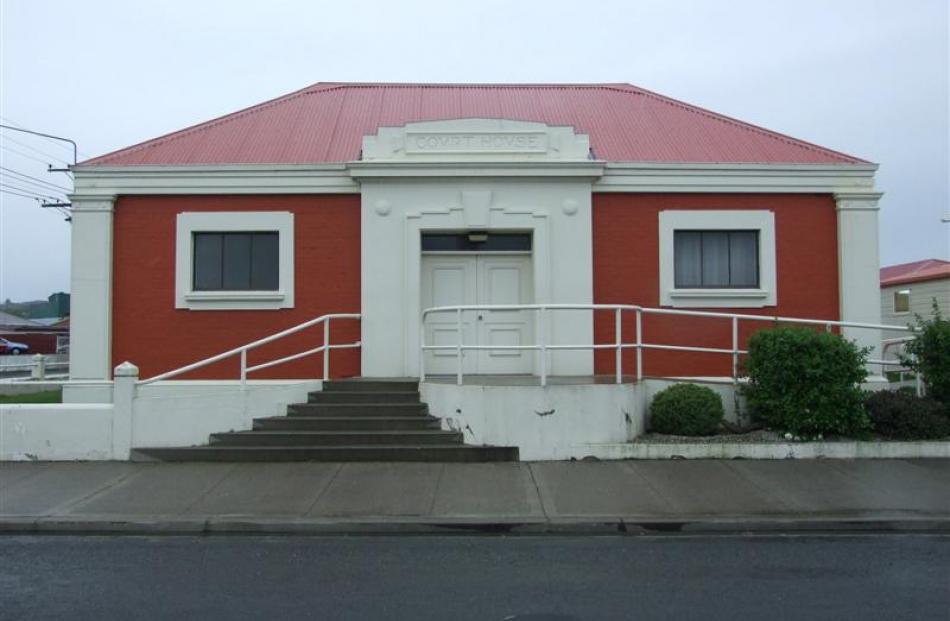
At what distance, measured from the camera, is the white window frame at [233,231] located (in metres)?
13.0

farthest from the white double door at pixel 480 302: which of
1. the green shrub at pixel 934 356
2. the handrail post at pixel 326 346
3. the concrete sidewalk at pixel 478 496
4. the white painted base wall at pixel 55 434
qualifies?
the green shrub at pixel 934 356

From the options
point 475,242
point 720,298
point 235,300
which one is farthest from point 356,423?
point 720,298

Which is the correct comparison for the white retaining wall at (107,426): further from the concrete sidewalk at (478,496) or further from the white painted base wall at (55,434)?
the concrete sidewalk at (478,496)

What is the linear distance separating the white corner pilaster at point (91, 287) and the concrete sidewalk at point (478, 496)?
3.03 m

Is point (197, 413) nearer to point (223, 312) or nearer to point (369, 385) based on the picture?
point (369, 385)

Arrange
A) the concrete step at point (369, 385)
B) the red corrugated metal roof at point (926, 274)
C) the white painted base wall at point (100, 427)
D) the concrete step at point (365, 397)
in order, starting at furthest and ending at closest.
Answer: the red corrugated metal roof at point (926, 274)
the concrete step at point (369, 385)
the concrete step at point (365, 397)
the white painted base wall at point (100, 427)

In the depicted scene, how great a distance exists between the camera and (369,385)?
11430 mm

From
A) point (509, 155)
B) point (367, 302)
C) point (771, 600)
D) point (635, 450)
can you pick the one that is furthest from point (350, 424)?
point (771, 600)

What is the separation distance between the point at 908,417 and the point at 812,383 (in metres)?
1.35

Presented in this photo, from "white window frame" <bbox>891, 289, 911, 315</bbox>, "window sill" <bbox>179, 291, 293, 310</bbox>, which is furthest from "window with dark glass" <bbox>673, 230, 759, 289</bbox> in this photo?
"white window frame" <bbox>891, 289, 911, 315</bbox>

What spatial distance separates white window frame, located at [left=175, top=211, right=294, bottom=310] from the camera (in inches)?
511

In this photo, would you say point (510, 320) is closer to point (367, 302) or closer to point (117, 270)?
point (367, 302)

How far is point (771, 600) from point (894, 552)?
189 centimetres

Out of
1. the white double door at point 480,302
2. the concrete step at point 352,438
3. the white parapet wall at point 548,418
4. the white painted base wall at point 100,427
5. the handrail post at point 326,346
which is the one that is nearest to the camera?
the white parapet wall at point 548,418
